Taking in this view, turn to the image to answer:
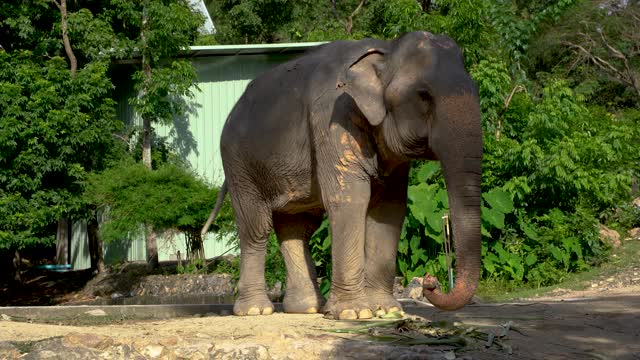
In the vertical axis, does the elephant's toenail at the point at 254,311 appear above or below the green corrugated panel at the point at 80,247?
below

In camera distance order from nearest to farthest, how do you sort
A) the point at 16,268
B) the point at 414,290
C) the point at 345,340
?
the point at 345,340 → the point at 414,290 → the point at 16,268

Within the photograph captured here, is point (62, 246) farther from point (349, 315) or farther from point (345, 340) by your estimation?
point (345, 340)


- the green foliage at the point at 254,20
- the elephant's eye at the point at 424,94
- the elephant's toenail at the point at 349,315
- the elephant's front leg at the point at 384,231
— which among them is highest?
the green foliage at the point at 254,20

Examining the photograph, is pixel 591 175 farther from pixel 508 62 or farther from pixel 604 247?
pixel 508 62

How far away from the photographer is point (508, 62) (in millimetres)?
22594

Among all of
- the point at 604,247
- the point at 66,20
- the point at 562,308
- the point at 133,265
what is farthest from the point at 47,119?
the point at 562,308

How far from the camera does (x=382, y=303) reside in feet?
28.7

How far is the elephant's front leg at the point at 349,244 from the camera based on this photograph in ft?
27.2

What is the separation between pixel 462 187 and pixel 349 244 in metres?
1.46

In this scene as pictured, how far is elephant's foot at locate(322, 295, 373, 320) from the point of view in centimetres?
825

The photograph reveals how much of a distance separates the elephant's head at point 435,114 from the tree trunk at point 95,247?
18.0m

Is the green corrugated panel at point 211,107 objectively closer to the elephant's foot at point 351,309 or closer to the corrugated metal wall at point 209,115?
the corrugated metal wall at point 209,115

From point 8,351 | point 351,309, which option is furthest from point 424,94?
point 8,351

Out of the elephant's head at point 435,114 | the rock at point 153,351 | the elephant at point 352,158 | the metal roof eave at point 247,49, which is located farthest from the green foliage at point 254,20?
the rock at point 153,351
